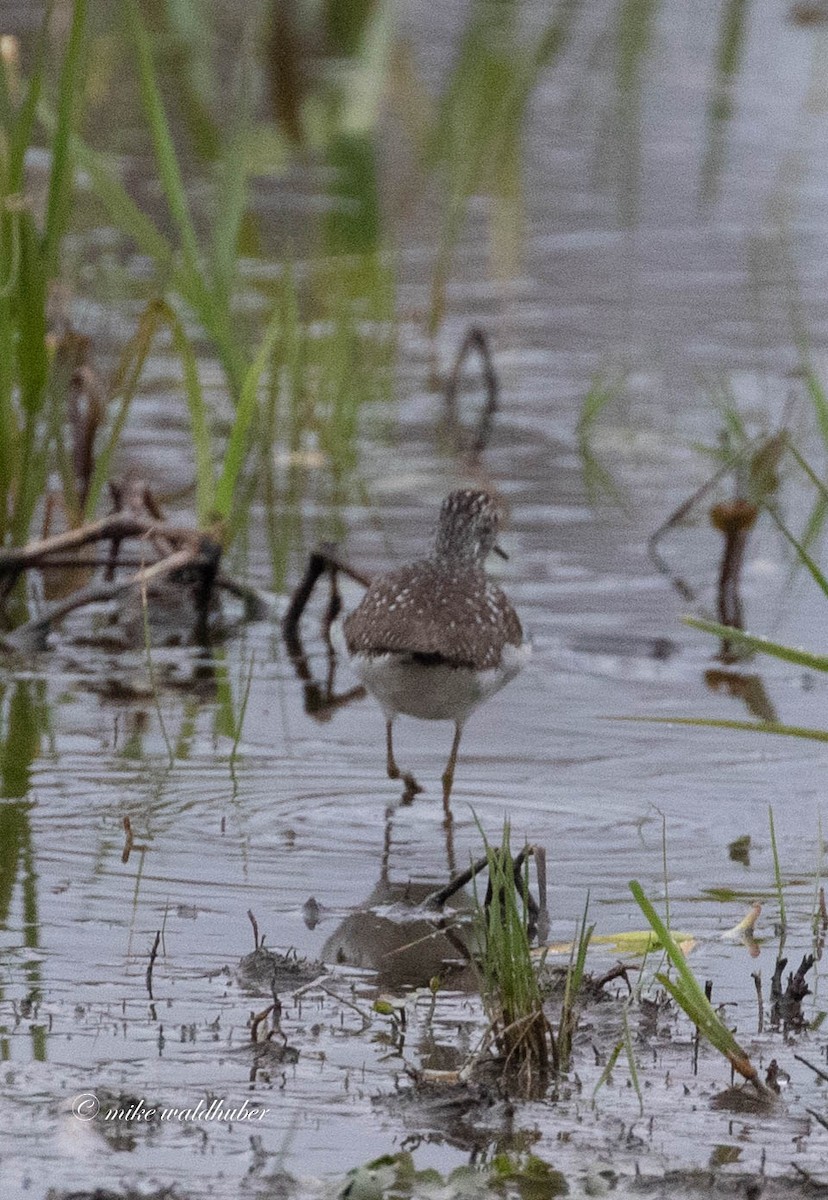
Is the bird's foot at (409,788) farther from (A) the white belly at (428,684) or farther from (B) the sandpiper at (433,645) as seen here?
(A) the white belly at (428,684)

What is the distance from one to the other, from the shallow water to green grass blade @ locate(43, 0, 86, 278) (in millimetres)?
1386

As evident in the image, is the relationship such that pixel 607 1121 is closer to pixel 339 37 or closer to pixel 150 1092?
pixel 150 1092

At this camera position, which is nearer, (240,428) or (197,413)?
(240,428)

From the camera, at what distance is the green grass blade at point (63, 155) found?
704cm

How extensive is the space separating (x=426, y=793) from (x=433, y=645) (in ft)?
1.87

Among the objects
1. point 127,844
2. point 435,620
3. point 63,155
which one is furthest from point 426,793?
point 63,155

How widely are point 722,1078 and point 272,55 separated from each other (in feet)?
49.5

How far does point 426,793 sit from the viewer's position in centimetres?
658

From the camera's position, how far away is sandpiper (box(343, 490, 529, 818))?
626 centimetres

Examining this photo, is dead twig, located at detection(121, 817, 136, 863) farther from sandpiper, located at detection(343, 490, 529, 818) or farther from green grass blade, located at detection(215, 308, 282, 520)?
green grass blade, located at detection(215, 308, 282, 520)

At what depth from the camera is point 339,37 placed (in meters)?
19.2

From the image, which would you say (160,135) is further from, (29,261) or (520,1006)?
(520,1006)

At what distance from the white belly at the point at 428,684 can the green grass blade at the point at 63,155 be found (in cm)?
175

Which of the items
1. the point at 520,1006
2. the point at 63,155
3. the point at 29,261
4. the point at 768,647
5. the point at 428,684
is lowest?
the point at 520,1006
